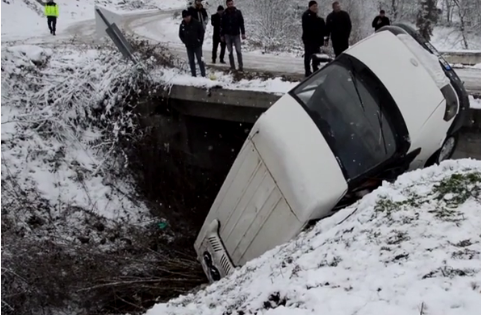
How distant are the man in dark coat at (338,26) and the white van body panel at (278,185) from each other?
4051 mm

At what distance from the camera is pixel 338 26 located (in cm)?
902

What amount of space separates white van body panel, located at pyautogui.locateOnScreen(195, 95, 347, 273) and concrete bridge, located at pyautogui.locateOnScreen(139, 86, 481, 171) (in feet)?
10.3

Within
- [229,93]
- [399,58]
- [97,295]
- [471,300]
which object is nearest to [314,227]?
[471,300]

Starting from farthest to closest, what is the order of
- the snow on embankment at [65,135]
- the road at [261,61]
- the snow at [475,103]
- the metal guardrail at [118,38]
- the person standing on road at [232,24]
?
1. the person standing on road at [232,24]
2. the metal guardrail at [118,38]
3. the road at [261,61]
4. the snow on embankment at [65,135]
5. the snow at [475,103]

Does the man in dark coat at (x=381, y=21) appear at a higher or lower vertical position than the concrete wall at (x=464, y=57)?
higher

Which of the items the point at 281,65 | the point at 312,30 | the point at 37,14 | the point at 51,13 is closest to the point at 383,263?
the point at 312,30

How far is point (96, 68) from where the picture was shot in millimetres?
10148

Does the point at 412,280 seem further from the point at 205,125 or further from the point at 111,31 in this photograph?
the point at 111,31

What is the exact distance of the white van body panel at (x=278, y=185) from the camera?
467 centimetres

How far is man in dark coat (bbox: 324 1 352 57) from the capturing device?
8.96 metres

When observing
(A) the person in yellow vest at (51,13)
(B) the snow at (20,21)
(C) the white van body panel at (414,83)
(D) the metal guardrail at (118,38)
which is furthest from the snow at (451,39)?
(C) the white van body panel at (414,83)

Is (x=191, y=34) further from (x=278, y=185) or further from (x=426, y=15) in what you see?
(x=426, y=15)

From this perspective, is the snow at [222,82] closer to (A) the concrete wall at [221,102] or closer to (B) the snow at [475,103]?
(A) the concrete wall at [221,102]

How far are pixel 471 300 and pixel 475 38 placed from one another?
2737 cm
